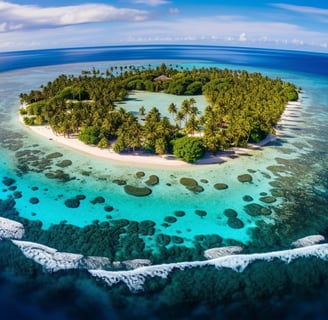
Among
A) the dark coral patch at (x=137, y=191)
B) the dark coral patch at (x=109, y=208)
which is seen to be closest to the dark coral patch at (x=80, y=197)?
the dark coral patch at (x=109, y=208)

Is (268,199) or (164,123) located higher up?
(164,123)

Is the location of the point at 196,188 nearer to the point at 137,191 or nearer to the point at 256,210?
the point at 137,191

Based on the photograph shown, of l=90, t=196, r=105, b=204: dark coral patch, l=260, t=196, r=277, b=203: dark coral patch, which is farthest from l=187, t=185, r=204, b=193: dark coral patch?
l=90, t=196, r=105, b=204: dark coral patch

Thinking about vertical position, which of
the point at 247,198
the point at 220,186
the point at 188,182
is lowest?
the point at 247,198

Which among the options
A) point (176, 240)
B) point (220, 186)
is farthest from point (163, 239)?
point (220, 186)

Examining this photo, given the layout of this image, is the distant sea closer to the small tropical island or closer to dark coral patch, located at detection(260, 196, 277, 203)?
dark coral patch, located at detection(260, 196, 277, 203)

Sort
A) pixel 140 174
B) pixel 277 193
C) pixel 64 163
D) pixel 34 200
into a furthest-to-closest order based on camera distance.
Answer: pixel 64 163 < pixel 140 174 < pixel 277 193 < pixel 34 200

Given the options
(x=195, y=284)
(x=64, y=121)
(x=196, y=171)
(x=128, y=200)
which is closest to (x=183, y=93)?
(x=64, y=121)
